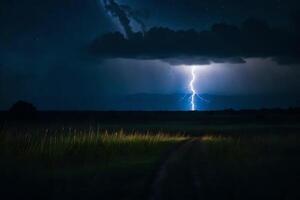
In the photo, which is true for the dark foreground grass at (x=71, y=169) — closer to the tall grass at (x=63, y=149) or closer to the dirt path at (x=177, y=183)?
the tall grass at (x=63, y=149)

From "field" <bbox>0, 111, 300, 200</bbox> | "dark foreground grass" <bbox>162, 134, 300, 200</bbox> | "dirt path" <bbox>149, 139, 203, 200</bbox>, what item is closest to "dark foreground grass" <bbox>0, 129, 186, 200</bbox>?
"field" <bbox>0, 111, 300, 200</bbox>

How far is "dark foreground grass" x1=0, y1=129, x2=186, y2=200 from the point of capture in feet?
43.9

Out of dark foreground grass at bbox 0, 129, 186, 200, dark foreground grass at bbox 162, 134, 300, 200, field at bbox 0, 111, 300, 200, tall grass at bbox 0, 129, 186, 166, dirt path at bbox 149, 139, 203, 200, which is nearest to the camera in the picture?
dirt path at bbox 149, 139, 203, 200

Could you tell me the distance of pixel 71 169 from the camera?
1952cm

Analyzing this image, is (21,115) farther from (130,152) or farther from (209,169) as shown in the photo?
(209,169)

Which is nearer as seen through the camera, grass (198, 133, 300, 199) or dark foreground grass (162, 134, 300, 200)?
dark foreground grass (162, 134, 300, 200)

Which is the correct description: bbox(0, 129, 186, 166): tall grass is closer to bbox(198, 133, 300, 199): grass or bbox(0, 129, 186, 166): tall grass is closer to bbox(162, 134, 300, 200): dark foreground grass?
bbox(162, 134, 300, 200): dark foreground grass

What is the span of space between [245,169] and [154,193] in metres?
7.42

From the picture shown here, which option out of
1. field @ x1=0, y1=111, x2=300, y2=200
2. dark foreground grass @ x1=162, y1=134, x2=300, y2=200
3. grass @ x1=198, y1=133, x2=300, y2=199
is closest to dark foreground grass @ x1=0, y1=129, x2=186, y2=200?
field @ x1=0, y1=111, x2=300, y2=200

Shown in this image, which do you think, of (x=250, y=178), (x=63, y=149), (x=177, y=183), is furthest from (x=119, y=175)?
(x=63, y=149)

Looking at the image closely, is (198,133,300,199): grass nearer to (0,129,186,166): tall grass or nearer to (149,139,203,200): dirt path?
(149,139,203,200): dirt path

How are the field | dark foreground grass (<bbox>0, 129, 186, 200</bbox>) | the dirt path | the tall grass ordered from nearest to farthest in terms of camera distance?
the dirt path, the field, dark foreground grass (<bbox>0, 129, 186, 200</bbox>), the tall grass

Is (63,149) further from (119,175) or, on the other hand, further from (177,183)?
(177,183)

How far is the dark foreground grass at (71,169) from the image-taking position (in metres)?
13.4
